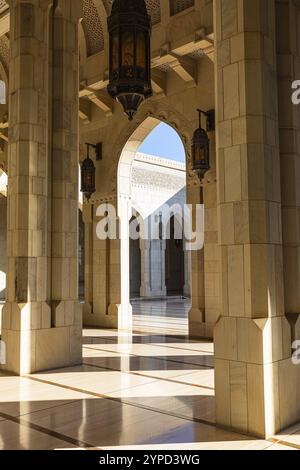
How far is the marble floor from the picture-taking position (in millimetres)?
3527

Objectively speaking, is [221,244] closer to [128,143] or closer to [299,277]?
[299,277]

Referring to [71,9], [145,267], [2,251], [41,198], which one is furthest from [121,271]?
[2,251]

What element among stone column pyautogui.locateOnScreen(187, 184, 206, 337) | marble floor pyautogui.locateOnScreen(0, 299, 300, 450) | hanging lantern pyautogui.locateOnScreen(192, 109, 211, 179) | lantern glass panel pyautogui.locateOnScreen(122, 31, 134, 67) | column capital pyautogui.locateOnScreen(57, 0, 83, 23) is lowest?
marble floor pyautogui.locateOnScreen(0, 299, 300, 450)

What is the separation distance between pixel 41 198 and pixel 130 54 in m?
2.25

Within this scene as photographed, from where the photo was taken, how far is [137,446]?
3404 millimetres

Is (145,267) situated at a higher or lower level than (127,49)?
lower

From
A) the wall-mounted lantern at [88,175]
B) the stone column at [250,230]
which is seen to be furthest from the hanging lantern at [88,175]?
the stone column at [250,230]

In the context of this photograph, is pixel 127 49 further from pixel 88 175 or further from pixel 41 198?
pixel 88 175

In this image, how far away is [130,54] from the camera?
536cm

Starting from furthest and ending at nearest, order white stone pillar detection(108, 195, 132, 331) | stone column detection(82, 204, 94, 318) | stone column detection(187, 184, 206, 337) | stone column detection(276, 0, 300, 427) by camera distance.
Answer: stone column detection(82, 204, 94, 318) → white stone pillar detection(108, 195, 132, 331) → stone column detection(187, 184, 206, 337) → stone column detection(276, 0, 300, 427)

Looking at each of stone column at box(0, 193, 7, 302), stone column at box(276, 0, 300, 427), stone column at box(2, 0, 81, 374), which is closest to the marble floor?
stone column at box(2, 0, 81, 374)

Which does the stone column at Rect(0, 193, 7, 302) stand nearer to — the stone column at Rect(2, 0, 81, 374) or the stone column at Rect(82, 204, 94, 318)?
the stone column at Rect(82, 204, 94, 318)
